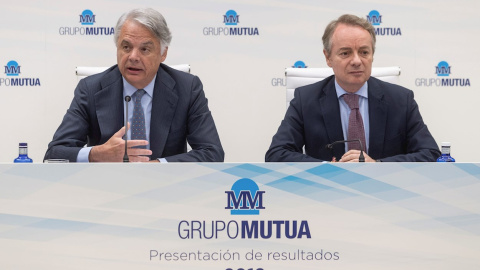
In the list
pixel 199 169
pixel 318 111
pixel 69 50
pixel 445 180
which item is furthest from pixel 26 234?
pixel 69 50

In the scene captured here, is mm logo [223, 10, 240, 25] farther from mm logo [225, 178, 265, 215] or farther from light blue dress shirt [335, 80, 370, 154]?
mm logo [225, 178, 265, 215]

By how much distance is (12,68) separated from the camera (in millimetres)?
4676

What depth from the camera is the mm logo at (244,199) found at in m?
2.02

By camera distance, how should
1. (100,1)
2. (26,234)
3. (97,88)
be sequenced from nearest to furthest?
(26,234)
(97,88)
(100,1)

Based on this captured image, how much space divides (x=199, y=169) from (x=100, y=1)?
2995 mm

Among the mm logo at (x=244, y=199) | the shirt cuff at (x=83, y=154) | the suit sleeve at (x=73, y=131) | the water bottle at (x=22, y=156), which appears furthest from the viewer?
the suit sleeve at (x=73, y=131)

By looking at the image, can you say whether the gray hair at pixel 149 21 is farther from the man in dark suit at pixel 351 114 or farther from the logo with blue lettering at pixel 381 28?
the logo with blue lettering at pixel 381 28

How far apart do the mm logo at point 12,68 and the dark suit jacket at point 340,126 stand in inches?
95.5

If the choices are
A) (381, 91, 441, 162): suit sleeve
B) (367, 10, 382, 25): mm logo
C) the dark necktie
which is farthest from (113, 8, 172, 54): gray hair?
(367, 10, 382, 25): mm logo

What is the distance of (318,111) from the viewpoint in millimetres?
3168

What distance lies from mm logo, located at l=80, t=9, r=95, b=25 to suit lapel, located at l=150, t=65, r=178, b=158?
1729 millimetres

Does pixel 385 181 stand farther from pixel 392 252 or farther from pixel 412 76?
pixel 412 76

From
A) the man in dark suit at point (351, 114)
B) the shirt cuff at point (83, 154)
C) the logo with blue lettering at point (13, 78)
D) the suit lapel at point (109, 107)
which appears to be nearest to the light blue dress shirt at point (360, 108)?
the man in dark suit at point (351, 114)

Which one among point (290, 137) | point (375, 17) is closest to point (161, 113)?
point (290, 137)
